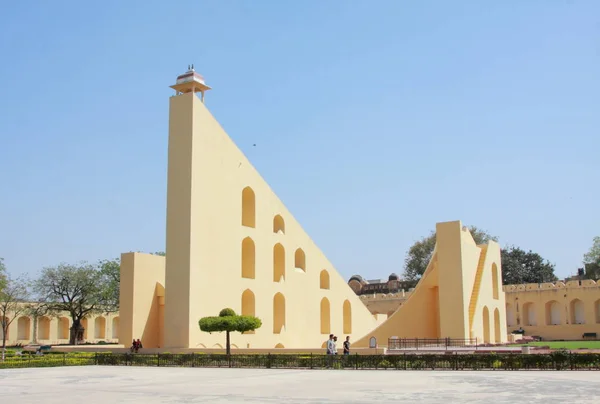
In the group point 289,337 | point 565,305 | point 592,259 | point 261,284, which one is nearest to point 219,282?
point 261,284

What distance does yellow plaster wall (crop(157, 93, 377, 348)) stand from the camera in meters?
21.9

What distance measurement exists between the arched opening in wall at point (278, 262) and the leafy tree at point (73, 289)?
46.8 feet

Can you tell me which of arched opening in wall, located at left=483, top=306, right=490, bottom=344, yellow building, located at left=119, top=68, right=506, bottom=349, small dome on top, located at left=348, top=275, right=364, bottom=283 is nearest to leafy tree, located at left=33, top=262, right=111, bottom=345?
yellow building, located at left=119, top=68, right=506, bottom=349

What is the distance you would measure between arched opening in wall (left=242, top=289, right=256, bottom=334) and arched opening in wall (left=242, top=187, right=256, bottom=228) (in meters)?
2.72

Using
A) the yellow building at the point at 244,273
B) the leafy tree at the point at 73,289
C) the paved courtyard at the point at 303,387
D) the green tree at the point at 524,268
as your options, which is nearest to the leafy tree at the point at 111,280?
the leafy tree at the point at 73,289

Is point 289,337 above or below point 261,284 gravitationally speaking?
below

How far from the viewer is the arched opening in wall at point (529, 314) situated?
44031mm

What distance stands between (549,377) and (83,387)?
8776 millimetres

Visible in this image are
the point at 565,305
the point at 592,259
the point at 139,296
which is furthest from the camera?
the point at 592,259

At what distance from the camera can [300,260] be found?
96.8 feet

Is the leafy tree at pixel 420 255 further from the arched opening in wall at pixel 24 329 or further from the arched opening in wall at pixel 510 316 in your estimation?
the arched opening in wall at pixel 24 329

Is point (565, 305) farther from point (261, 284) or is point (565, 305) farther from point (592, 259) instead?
point (261, 284)

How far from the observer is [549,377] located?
41.3ft

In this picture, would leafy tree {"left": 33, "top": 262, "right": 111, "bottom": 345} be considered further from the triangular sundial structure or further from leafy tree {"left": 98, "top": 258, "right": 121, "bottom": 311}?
the triangular sundial structure
